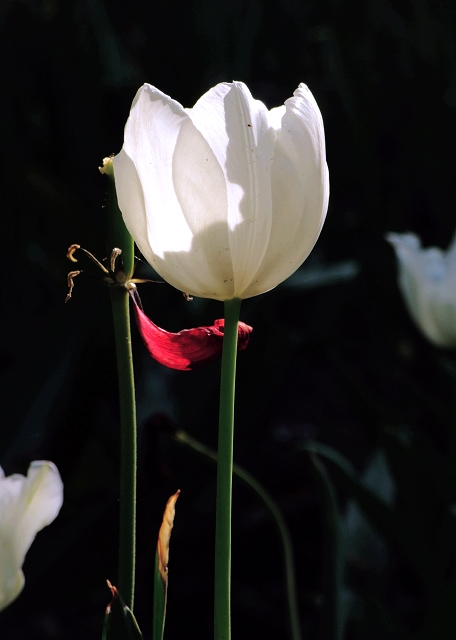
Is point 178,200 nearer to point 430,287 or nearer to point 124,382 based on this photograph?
point 124,382

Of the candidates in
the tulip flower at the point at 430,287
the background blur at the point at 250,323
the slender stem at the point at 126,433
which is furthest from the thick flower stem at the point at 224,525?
the tulip flower at the point at 430,287

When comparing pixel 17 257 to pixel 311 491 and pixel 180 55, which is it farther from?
pixel 311 491

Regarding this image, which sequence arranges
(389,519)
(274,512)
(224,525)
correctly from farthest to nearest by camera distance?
(389,519), (274,512), (224,525)

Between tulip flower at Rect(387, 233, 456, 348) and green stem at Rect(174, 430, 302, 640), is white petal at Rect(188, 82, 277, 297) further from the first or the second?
tulip flower at Rect(387, 233, 456, 348)

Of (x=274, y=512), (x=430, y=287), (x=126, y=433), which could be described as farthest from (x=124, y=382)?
(x=430, y=287)

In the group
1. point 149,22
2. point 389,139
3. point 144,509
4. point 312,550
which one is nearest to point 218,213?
point 144,509
